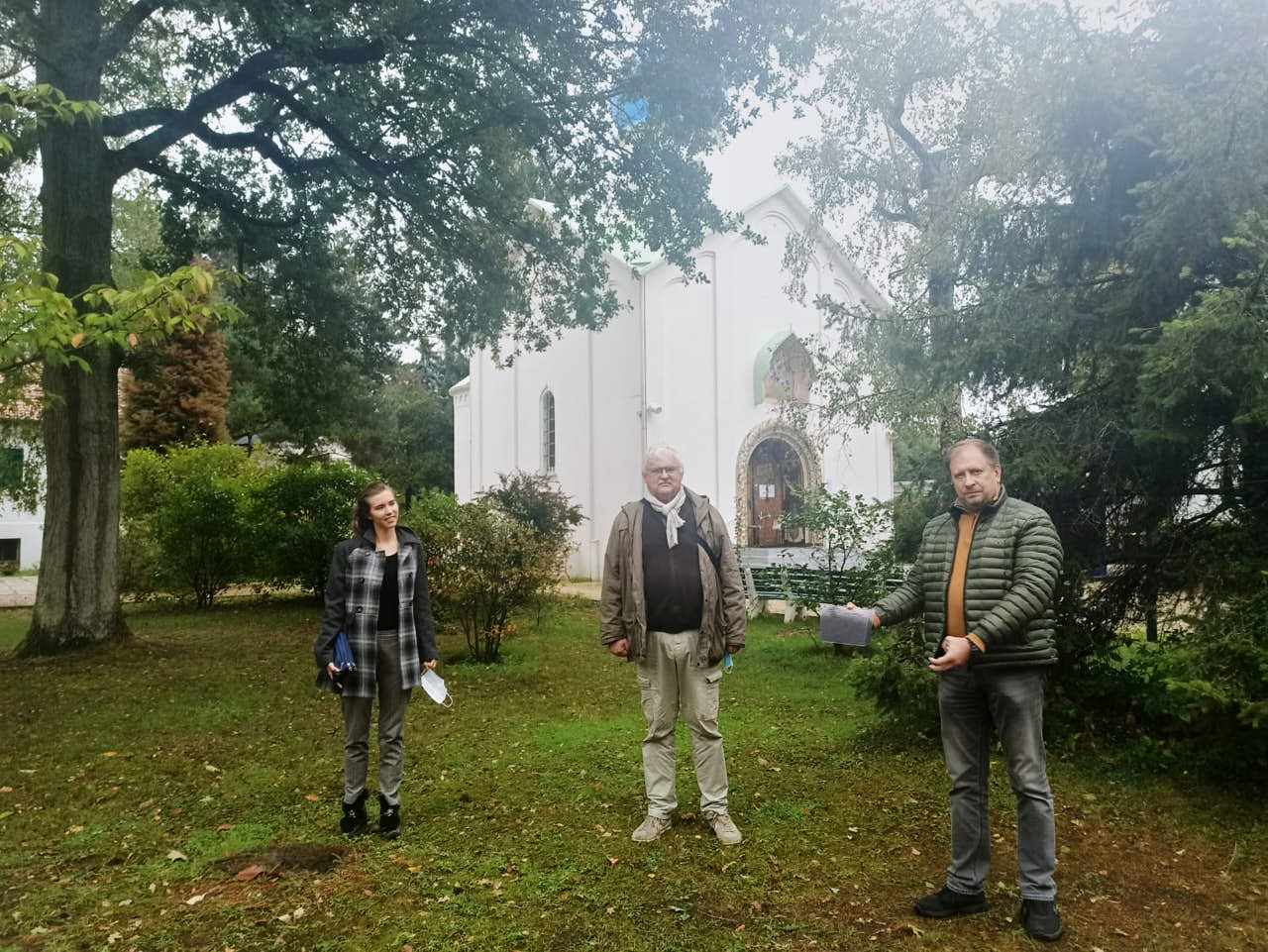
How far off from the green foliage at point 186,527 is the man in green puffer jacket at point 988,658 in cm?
1449

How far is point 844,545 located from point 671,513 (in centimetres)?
688

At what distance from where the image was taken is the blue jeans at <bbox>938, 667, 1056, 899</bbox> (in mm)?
3471

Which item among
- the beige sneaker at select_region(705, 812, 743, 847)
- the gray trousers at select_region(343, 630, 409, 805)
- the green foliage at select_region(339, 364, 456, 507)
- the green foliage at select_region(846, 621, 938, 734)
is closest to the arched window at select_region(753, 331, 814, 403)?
the green foliage at select_region(846, 621, 938, 734)

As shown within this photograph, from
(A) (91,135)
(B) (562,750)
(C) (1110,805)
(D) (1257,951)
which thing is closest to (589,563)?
(A) (91,135)

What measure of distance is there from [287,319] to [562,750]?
1002 centimetres

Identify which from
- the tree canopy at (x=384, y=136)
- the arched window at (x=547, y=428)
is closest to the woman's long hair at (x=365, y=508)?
the tree canopy at (x=384, y=136)

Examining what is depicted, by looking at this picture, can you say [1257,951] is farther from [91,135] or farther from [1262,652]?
[91,135]

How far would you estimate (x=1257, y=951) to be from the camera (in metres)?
3.37

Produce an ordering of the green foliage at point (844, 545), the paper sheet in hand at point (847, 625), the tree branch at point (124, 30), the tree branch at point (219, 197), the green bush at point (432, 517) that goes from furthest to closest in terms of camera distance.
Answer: the tree branch at point (219, 197) < the green foliage at point (844, 545) < the tree branch at point (124, 30) < the green bush at point (432, 517) < the paper sheet in hand at point (847, 625)

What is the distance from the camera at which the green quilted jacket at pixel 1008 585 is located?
3.38 m

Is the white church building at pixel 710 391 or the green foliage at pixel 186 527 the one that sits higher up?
the white church building at pixel 710 391

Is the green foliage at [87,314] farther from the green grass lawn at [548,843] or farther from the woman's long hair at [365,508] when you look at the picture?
the green grass lawn at [548,843]

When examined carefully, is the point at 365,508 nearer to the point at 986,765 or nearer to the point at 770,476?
the point at 986,765

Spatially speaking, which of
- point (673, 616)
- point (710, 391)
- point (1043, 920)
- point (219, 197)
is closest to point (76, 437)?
point (219, 197)
